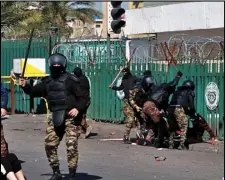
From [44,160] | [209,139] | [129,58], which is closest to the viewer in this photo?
[44,160]

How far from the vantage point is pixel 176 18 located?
2336cm

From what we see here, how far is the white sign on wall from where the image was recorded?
14.9 meters

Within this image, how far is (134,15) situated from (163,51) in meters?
9.42

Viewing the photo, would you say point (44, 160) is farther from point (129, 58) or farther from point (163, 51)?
point (129, 58)

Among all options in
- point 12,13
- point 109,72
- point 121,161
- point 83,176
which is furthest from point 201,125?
point 12,13

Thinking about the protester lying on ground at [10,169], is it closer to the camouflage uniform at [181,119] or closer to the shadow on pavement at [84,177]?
the shadow on pavement at [84,177]

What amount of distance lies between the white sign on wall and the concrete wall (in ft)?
17.2

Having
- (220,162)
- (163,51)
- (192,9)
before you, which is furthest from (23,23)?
(220,162)

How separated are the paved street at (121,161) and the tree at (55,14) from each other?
18.5m

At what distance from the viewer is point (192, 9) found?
2258 cm

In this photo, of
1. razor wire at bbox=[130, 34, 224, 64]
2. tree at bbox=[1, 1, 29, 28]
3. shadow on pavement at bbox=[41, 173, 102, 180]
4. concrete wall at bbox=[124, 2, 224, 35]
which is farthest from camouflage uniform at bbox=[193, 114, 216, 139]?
tree at bbox=[1, 1, 29, 28]

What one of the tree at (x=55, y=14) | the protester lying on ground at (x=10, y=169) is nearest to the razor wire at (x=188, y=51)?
the protester lying on ground at (x=10, y=169)

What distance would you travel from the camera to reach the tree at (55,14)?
35.2 m

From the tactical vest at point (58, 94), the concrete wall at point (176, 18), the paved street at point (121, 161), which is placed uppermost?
the concrete wall at point (176, 18)
